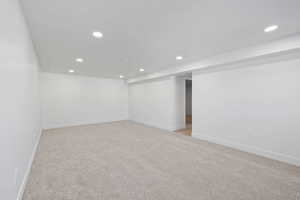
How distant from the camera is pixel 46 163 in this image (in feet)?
7.72

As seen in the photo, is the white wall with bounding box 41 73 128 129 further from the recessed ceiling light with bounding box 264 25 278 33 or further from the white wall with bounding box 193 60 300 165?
the recessed ceiling light with bounding box 264 25 278 33

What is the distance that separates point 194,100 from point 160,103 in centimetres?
166

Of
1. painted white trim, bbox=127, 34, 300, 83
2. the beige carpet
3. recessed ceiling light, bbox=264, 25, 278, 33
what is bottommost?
the beige carpet

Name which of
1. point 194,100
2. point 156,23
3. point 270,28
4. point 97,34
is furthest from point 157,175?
point 270,28

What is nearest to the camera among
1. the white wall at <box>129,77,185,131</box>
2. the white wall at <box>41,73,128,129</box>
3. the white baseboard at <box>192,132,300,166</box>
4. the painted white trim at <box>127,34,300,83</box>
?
the painted white trim at <box>127,34,300,83</box>

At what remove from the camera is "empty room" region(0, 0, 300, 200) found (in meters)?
1.51

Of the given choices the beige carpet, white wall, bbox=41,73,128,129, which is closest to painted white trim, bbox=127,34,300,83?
the beige carpet

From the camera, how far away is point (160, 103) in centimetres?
538

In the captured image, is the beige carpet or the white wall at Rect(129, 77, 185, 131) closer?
the beige carpet

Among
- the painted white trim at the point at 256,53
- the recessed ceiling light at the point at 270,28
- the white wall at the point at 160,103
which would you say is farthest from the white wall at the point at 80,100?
the recessed ceiling light at the point at 270,28

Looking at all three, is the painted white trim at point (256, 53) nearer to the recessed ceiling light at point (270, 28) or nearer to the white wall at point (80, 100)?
the recessed ceiling light at point (270, 28)

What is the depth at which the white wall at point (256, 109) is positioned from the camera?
2.40 metres

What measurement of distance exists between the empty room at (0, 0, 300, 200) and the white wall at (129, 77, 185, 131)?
3.14 feet

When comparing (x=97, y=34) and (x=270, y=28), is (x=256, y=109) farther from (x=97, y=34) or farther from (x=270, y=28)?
(x=97, y=34)
